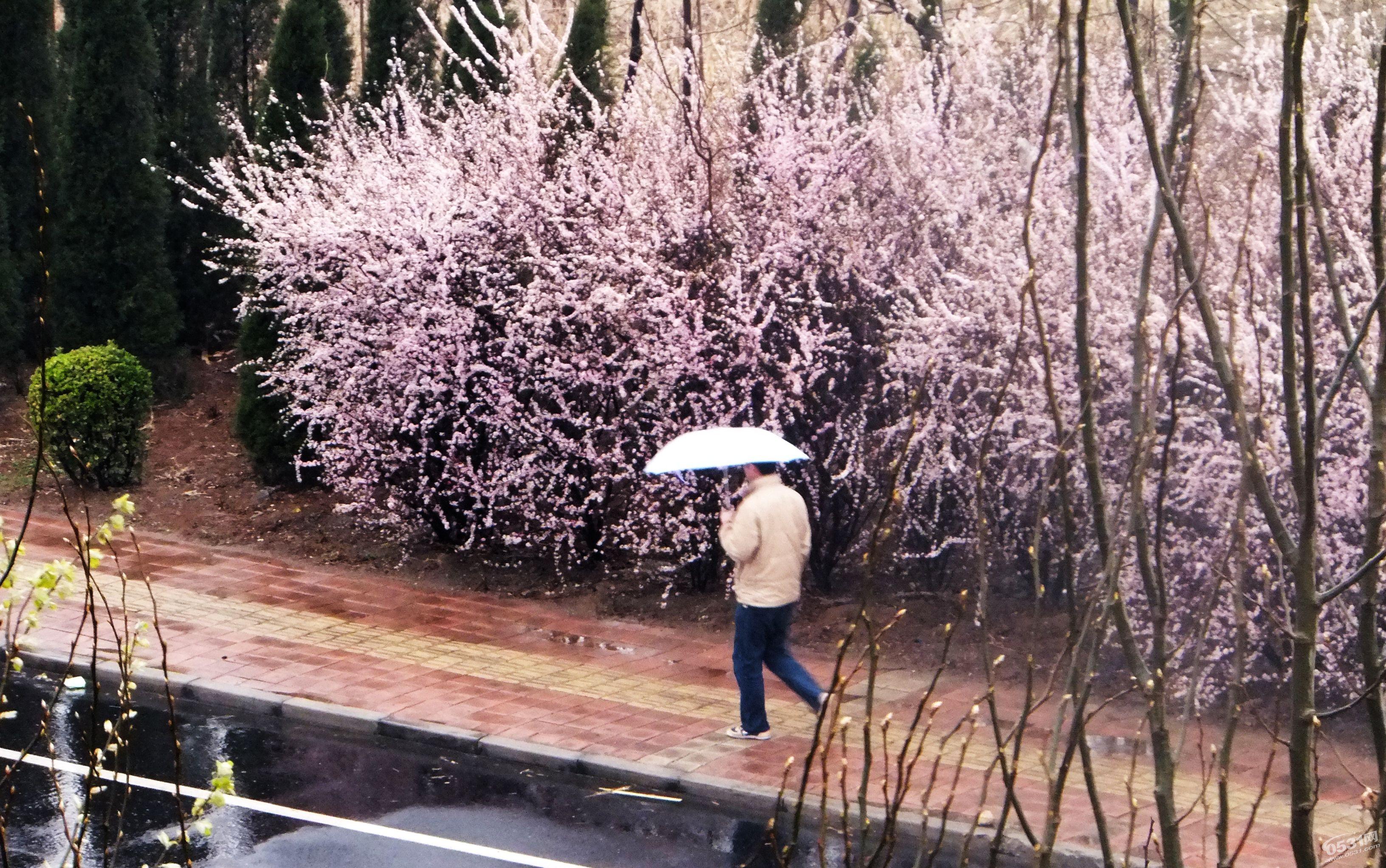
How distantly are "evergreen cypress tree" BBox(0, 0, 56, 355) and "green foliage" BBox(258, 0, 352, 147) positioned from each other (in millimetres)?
3386

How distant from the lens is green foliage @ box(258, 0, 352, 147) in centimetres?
1473

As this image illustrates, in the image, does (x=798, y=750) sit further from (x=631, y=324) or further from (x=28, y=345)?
(x=28, y=345)

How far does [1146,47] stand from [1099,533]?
2.05m

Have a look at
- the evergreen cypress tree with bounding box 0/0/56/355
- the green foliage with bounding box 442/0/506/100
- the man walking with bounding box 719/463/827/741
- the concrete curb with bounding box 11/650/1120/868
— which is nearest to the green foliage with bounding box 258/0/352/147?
the green foliage with bounding box 442/0/506/100

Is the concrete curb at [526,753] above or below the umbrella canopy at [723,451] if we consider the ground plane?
below

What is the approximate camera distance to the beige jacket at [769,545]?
7.86 metres

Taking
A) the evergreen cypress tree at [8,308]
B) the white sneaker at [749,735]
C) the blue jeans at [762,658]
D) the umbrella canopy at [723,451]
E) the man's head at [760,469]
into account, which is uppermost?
the evergreen cypress tree at [8,308]

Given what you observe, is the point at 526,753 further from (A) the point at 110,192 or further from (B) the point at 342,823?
(A) the point at 110,192

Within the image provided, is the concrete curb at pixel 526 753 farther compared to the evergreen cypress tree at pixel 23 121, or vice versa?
the evergreen cypress tree at pixel 23 121

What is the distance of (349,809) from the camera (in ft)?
23.4

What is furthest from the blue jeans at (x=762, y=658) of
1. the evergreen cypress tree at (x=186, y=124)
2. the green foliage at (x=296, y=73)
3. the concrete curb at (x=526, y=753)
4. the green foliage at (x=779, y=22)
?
the evergreen cypress tree at (x=186, y=124)

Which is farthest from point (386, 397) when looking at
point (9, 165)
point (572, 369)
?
point (9, 165)

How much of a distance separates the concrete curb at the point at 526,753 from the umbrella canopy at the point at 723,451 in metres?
1.54

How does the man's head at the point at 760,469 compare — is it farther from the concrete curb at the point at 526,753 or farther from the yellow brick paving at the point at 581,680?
the concrete curb at the point at 526,753
